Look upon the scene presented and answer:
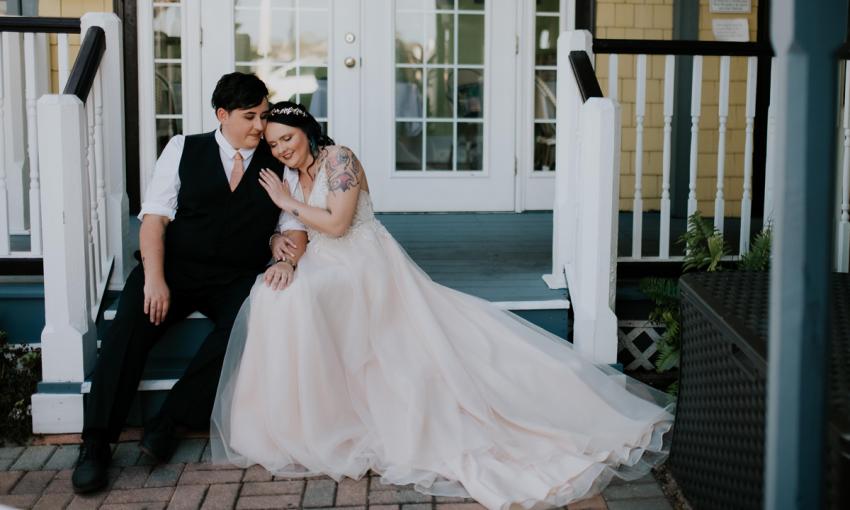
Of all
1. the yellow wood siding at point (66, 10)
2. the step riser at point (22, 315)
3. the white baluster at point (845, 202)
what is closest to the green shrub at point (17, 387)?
the step riser at point (22, 315)

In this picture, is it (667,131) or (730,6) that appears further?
(730,6)

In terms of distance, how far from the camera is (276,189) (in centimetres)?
370

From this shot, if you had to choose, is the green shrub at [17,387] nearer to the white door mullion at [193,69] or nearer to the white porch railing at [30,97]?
the white porch railing at [30,97]

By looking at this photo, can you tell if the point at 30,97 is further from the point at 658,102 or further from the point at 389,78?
the point at 658,102

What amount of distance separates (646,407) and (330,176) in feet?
4.97

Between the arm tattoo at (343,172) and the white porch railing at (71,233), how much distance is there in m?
0.97

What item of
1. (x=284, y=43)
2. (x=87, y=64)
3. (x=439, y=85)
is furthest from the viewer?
(x=439, y=85)

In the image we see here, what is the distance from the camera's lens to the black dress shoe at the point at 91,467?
319cm

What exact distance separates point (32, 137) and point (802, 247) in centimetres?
344

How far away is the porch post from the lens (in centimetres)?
164

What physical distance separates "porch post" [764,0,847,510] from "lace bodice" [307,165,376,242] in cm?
224

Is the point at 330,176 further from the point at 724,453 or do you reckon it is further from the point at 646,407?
the point at 724,453

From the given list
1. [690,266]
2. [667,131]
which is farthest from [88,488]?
[667,131]

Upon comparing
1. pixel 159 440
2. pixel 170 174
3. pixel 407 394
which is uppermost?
pixel 170 174
